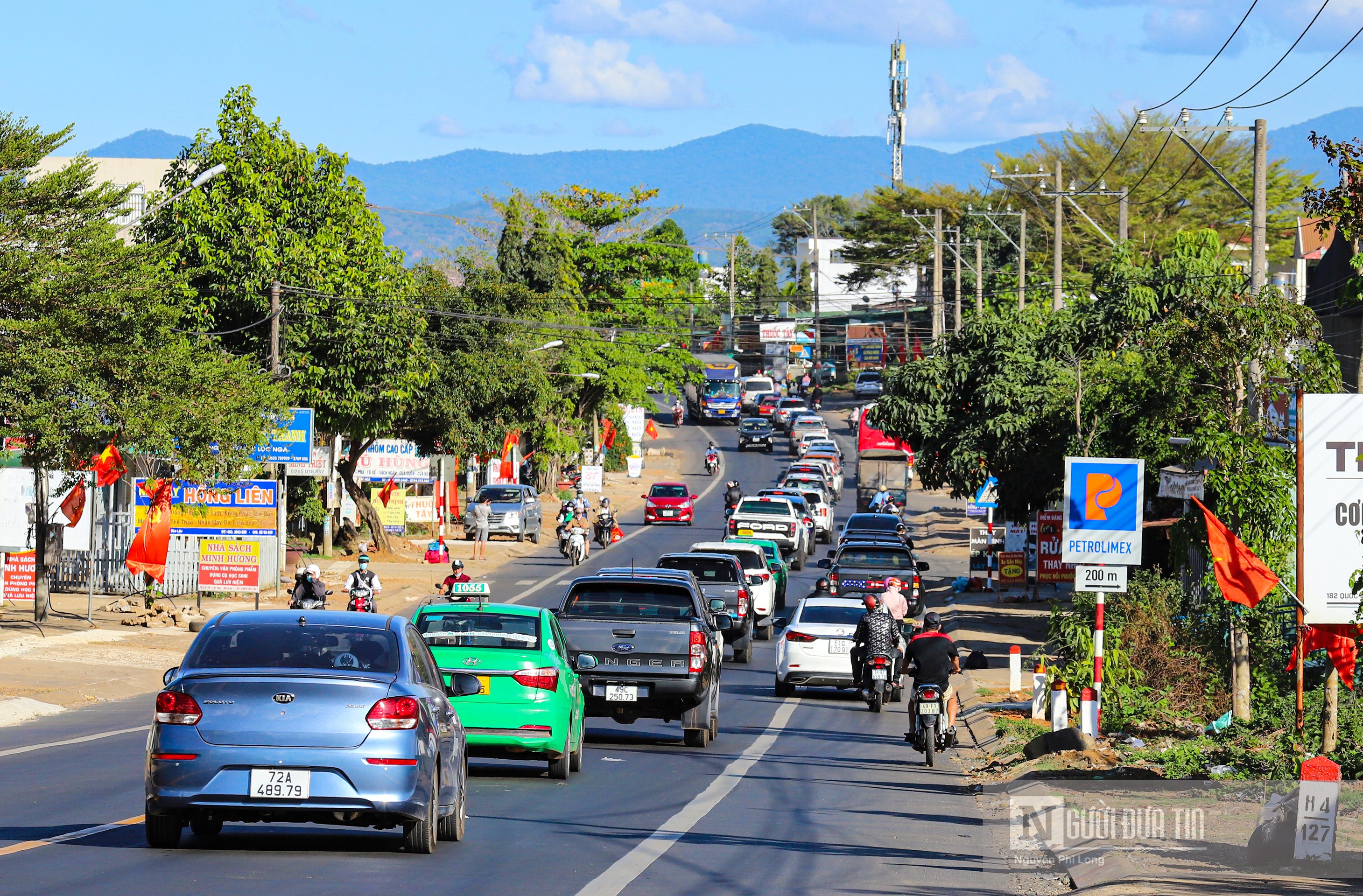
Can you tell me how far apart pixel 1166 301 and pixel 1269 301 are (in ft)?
38.8

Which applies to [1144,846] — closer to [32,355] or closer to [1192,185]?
[32,355]

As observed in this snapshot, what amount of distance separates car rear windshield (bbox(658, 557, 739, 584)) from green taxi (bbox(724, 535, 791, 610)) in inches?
214

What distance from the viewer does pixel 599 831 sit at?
41.5 feet

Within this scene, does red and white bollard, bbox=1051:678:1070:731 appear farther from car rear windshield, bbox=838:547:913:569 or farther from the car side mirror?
car rear windshield, bbox=838:547:913:569

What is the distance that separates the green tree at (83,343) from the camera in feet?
94.4

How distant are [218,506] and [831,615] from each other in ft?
48.2

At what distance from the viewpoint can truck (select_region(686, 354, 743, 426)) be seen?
111 m

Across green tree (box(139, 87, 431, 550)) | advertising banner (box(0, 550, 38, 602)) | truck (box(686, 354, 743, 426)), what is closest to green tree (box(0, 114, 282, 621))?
advertising banner (box(0, 550, 38, 602))

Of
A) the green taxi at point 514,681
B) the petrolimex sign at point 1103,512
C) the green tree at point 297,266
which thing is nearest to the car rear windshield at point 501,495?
the green tree at point 297,266

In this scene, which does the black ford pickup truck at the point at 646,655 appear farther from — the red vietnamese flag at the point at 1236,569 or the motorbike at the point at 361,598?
the motorbike at the point at 361,598

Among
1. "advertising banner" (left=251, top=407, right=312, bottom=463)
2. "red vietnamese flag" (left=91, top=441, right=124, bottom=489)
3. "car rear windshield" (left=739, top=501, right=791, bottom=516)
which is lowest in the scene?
"car rear windshield" (left=739, top=501, right=791, bottom=516)

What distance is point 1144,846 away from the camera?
11852 millimetres

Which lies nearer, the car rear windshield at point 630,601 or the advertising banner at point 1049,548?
the car rear windshield at point 630,601

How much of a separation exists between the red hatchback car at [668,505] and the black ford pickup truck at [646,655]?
144 feet
